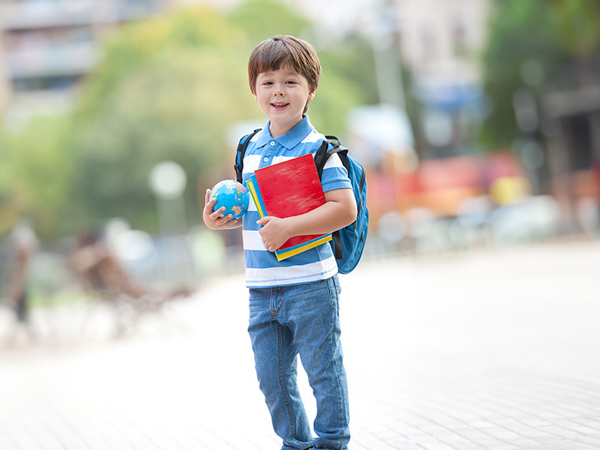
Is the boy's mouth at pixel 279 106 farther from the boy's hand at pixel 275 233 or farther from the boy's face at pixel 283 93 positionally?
the boy's hand at pixel 275 233

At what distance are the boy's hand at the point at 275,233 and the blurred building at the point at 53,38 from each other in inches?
2772

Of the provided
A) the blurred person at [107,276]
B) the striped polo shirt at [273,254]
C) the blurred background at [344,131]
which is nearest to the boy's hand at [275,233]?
the striped polo shirt at [273,254]

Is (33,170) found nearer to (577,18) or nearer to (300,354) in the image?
(577,18)

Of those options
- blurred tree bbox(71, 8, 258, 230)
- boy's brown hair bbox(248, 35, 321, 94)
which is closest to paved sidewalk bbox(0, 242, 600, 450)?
boy's brown hair bbox(248, 35, 321, 94)

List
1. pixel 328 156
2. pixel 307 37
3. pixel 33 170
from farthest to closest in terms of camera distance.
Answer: pixel 33 170, pixel 307 37, pixel 328 156

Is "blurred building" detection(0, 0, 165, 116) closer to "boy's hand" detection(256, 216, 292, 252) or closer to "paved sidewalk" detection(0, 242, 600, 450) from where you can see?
"paved sidewalk" detection(0, 242, 600, 450)

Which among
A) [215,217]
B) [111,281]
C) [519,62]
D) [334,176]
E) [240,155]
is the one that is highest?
[519,62]

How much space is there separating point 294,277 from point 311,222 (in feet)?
0.75

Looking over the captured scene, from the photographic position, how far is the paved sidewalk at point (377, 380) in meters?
4.56

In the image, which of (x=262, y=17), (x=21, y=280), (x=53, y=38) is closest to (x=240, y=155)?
(x=21, y=280)

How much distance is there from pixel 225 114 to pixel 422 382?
28.4m

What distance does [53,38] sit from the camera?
74.2 m

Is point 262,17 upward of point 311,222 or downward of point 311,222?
upward

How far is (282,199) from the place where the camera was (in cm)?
343
